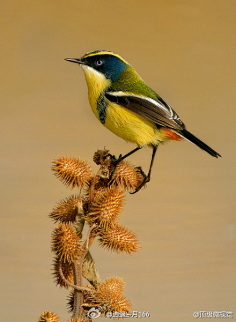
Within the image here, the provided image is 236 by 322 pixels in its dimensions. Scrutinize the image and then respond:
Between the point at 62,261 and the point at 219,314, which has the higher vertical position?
the point at 62,261

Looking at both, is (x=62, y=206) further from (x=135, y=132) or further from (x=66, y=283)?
(x=135, y=132)

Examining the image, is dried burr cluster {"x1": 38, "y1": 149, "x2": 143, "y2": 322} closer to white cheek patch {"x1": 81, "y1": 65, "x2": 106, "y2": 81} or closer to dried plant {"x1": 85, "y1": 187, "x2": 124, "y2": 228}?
dried plant {"x1": 85, "y1": 187, "x2": 124, "y2": 228}

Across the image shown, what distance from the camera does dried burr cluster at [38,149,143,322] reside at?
3.82ft

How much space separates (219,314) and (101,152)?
0.83 metres

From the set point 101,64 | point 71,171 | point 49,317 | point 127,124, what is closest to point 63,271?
point 49,317

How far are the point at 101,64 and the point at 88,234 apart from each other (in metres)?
0.61

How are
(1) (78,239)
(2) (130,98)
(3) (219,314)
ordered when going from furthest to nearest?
(3) (219,314) < (2) (130,98) < (1) (78,239)

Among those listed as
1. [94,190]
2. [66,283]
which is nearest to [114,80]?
[94,190]

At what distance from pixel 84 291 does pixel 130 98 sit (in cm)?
68

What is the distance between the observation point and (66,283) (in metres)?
1.21

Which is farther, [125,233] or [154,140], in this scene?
[154,140]

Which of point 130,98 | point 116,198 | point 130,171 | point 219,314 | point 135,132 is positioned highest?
point 130,98

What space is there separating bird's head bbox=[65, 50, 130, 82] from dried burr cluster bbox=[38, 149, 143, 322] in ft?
1.13

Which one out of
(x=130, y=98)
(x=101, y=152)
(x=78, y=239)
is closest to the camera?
(x=78, y=239)
